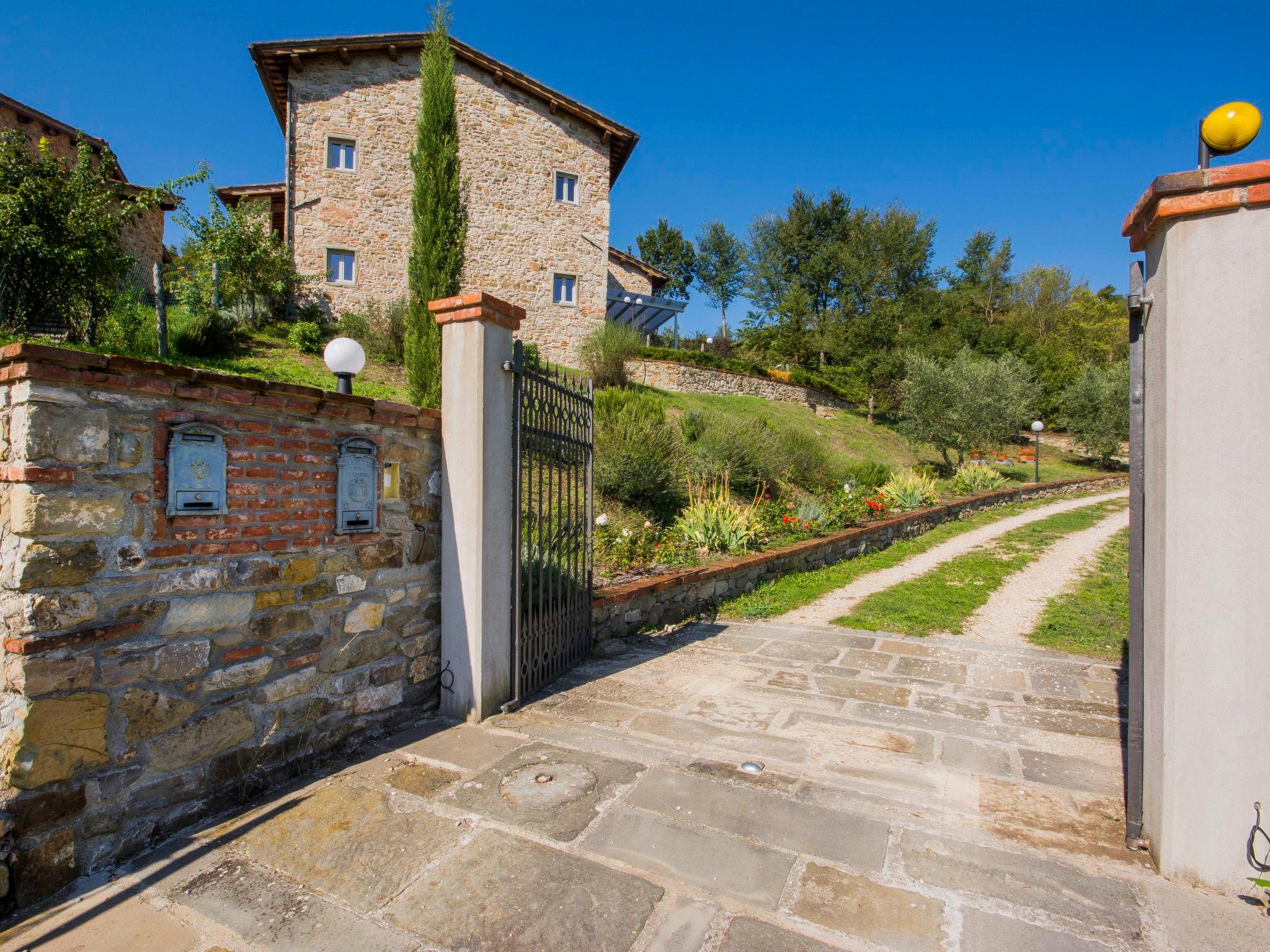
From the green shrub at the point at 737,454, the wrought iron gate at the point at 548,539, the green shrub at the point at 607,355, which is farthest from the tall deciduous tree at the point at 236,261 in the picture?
the wrought iron gate at the point at 548,539

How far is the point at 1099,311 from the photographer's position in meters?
33.9

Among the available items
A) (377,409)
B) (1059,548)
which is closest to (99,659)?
(377,409)

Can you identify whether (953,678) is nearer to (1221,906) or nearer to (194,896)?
(1221,906)

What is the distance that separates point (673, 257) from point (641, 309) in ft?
73.7

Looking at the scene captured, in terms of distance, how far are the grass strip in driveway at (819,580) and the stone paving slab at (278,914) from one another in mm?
4821

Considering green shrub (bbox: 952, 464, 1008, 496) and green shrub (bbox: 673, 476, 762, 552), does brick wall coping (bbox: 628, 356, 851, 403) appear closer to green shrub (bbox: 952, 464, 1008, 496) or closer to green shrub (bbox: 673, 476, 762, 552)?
green shrub (bbox: 952, 464, 1008, 496)

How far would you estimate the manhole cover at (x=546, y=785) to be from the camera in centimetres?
265

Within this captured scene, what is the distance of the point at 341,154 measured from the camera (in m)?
17.0

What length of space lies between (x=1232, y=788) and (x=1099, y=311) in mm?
40937

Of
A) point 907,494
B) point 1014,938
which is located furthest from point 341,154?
point 1014,938

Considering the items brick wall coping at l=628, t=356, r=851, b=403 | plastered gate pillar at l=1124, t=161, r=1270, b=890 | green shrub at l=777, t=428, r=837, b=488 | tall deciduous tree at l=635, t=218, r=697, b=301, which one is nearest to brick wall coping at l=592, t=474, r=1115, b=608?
green shrub at l=777, t=428, r=837, b=488

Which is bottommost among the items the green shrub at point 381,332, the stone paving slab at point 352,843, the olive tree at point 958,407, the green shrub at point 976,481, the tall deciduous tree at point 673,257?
the stone paving slab at point 352,843

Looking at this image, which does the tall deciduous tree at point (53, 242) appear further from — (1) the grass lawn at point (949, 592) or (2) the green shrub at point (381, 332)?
(1) the grass lawn at point (949, 592)

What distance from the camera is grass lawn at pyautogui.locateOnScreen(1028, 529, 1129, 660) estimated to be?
203 inches
